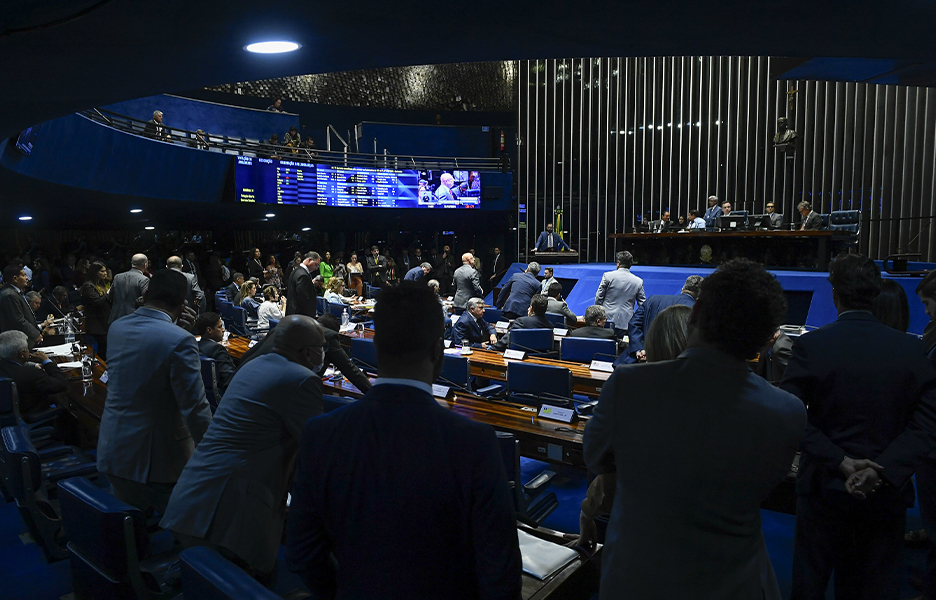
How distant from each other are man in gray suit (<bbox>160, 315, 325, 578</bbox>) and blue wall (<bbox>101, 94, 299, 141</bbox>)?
45.7 feet

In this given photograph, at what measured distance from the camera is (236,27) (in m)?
1.99

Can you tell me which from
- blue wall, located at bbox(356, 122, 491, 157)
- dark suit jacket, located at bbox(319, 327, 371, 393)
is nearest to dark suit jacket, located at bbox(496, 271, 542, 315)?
dark suit jacket, located at bbox(319, 327, 371, 393)

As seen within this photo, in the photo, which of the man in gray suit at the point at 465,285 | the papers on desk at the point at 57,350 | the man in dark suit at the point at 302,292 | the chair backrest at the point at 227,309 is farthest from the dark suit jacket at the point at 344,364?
the man in gray suit at the point at 465,285

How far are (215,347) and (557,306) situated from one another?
13.1 feet

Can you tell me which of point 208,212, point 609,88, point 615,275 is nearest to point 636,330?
point 615,275

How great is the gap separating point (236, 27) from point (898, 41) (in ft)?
8.54

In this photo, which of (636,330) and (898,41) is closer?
(898,41)

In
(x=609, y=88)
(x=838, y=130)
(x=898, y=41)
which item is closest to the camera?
(x=898, y=41)

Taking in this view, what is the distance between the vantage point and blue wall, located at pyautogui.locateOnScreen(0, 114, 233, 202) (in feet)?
24.4

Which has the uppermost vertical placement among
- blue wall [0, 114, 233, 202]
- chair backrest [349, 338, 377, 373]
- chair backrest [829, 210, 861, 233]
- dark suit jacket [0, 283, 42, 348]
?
blue wall [0, 114, 233, 202]

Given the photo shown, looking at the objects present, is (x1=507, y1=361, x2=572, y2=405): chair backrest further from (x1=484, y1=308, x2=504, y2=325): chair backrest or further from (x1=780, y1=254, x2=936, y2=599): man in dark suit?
(x1=484, y1=308, x2=504, y2=325): chair backrest

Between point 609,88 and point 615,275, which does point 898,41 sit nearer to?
point 615,275

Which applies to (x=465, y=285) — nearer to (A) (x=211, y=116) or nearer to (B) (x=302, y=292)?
(B) (x=302, y=292)

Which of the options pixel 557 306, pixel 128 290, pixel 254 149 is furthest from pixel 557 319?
pixel 254 149
